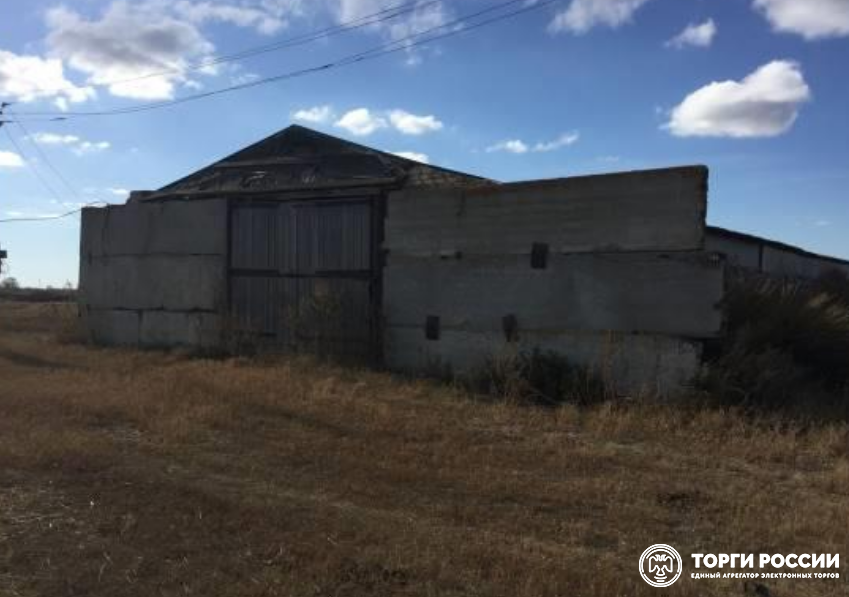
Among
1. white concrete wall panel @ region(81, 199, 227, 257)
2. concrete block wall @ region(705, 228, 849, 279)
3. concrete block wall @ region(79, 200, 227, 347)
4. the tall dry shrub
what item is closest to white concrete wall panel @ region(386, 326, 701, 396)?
the tall dry shrub

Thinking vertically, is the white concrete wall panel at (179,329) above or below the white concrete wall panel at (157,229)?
below

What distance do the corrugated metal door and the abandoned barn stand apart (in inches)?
1.3

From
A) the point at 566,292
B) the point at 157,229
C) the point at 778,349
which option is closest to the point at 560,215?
the point at 566,292

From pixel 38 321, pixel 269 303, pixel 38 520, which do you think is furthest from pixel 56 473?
pixel 38 321

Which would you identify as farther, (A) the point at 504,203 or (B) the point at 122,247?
(B) the point at 122,247

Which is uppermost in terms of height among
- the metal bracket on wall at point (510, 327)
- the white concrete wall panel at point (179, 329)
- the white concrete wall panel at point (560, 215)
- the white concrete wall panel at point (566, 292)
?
the white concrete wall panel at point (560, 215)

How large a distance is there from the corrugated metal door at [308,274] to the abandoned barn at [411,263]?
0.03 meters

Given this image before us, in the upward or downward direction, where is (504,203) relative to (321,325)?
upward

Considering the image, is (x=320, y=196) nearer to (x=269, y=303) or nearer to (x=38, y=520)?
(x=269, y=303)

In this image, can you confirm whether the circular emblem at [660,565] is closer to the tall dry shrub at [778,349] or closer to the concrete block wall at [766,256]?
the tall dry shrub at [778,349]

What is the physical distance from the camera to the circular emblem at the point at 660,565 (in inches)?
194

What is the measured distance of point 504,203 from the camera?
13555 mm

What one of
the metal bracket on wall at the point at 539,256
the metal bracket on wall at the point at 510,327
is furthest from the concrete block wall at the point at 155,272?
the metal bracket on wall at the point at 539,256

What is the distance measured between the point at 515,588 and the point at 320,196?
12.5 m
